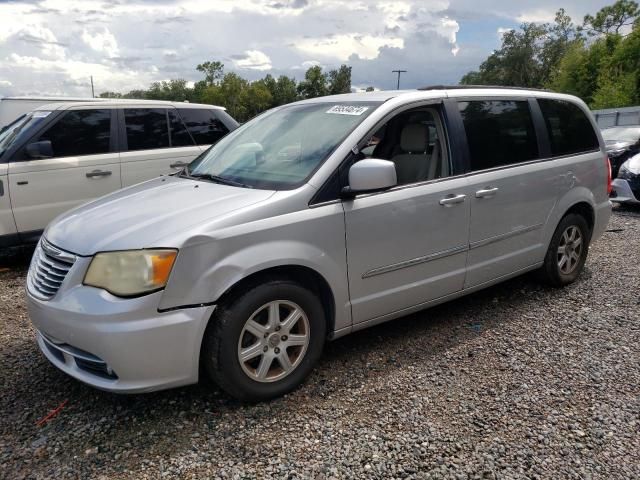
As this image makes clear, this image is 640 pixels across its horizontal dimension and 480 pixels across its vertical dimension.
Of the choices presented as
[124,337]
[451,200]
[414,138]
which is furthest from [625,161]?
[124,337]

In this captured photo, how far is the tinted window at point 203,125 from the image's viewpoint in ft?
22.8

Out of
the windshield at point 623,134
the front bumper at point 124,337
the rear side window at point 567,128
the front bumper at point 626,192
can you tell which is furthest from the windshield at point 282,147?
the windshield at point 623,134

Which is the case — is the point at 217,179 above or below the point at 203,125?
below

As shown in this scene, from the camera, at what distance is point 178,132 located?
6.83 m

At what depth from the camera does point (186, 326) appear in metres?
2.64

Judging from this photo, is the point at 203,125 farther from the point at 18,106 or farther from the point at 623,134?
the point at 623,134

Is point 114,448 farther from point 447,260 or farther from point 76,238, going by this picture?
point 447,260

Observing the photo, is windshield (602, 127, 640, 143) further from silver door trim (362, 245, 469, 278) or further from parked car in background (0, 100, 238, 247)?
silver door trim (362, 245, 469, 278)

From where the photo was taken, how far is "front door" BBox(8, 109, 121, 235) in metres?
5.62

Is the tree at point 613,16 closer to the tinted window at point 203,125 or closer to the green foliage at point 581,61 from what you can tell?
the green foliage at point 581,61

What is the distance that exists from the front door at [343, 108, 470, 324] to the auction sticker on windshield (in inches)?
7.6

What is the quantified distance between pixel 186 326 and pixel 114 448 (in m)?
0.70

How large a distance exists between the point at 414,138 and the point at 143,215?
2088 mm

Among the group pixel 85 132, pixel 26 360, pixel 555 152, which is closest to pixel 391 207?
pixel 555 152
